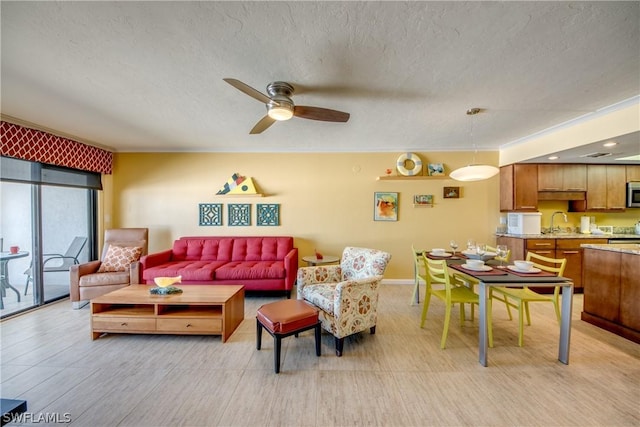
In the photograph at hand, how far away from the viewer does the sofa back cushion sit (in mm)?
4219

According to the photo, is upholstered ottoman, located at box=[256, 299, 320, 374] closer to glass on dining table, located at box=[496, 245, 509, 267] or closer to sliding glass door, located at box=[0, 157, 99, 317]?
glass on dining table, located at box=[496, 245, 509, 267]

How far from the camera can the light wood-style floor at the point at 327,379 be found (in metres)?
1.59

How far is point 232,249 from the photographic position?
14.0 ft

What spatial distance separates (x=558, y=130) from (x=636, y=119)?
2.75ft

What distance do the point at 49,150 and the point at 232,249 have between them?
112 inches

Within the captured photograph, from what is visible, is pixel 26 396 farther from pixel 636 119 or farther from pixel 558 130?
pixel 558 130

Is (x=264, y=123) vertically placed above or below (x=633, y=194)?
above

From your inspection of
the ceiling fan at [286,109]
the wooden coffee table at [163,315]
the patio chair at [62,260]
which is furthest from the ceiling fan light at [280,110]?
the patio chair at [62,260]

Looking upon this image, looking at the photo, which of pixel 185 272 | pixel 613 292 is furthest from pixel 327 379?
pixel 613 292

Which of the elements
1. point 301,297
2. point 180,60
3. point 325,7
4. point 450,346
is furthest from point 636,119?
point 180,60

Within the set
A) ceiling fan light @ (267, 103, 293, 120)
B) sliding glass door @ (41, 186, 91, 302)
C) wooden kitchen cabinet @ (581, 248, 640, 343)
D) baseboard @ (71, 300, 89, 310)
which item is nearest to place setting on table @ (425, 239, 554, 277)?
wooden kitchen cabinet @ (581, 248, 640, 343)

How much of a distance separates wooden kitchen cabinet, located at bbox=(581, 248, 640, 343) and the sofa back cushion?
4.00 metres

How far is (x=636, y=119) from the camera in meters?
2.49

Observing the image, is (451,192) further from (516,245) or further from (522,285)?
(522,285)
